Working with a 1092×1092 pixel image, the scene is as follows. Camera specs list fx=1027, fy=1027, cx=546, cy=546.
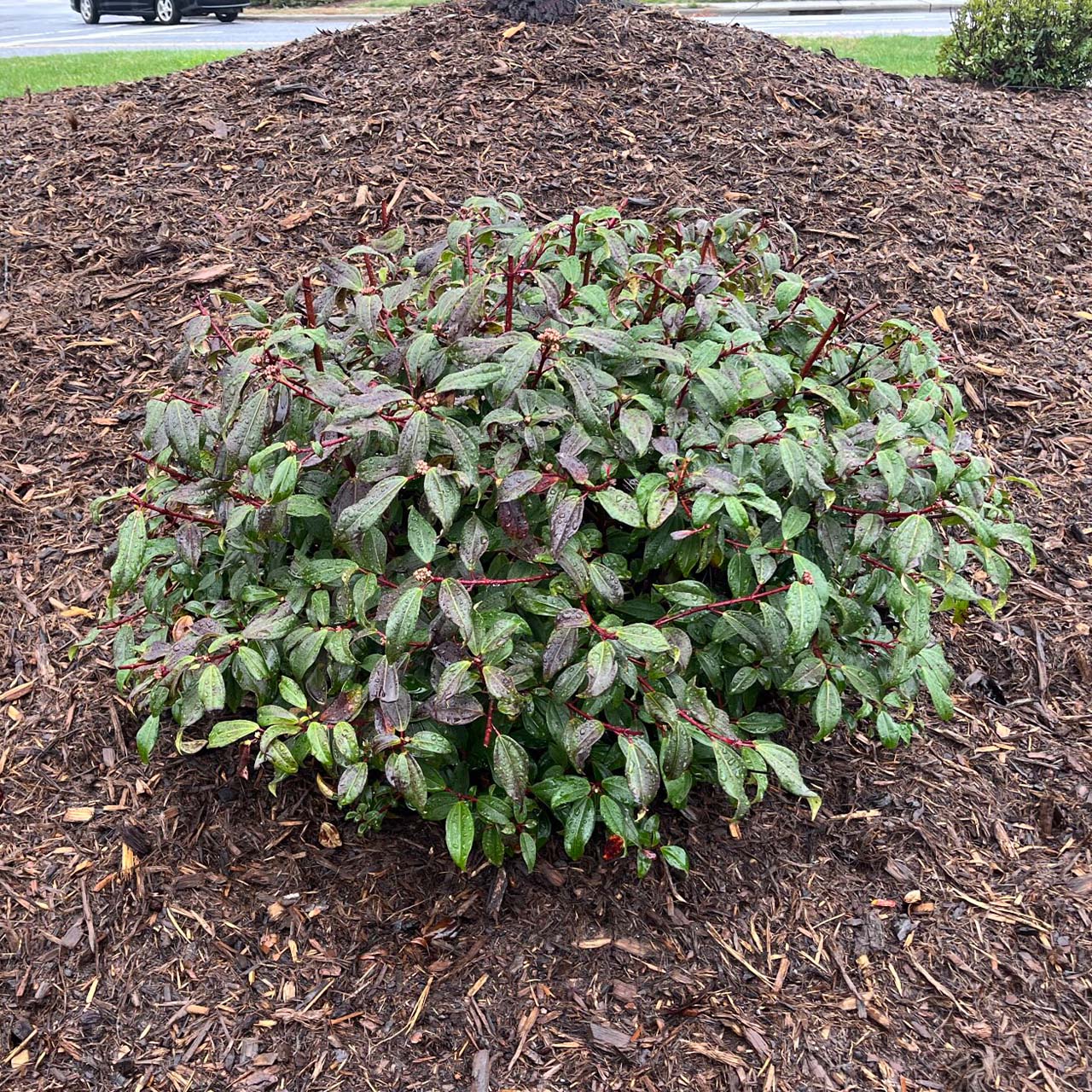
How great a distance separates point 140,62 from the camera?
10531mm

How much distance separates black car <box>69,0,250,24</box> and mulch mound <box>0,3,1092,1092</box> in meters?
15.7

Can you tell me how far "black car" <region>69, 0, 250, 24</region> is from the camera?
1777 centimetres

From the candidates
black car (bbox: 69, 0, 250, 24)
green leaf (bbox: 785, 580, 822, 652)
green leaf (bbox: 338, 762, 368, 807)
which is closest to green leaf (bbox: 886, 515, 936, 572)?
green leaf (bbox: 785, 580, 822, 652)

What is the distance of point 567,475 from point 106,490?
202 centimetres

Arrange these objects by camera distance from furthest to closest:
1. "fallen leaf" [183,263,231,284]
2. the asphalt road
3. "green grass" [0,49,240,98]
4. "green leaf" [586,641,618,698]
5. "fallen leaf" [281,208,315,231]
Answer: the asphalt road → "green grass" [0,49,240,98] → "fallen leaf" [281,208,315,231] → "fallen leaf" [183,263,231,284] → "green leaf" [586,641,618,698]

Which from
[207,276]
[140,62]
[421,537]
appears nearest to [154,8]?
[140,62]

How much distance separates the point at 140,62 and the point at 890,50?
7.93 m

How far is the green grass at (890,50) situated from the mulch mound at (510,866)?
5.39m

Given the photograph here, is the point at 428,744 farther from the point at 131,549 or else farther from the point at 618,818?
the point at 131,549

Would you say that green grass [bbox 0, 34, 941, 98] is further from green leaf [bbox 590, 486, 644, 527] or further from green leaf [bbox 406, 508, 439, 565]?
green leaf [bbox 406, 508, 439, 565]

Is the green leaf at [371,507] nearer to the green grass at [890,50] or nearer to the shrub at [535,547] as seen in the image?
the shrub at [535,547]

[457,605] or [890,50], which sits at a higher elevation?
[457,605]

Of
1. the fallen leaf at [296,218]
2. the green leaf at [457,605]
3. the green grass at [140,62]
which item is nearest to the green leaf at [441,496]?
the green leaf at [457,605]

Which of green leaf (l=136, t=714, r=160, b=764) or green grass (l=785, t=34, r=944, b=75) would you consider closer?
green leaf (l=136, t=714, r=160, b=764)
